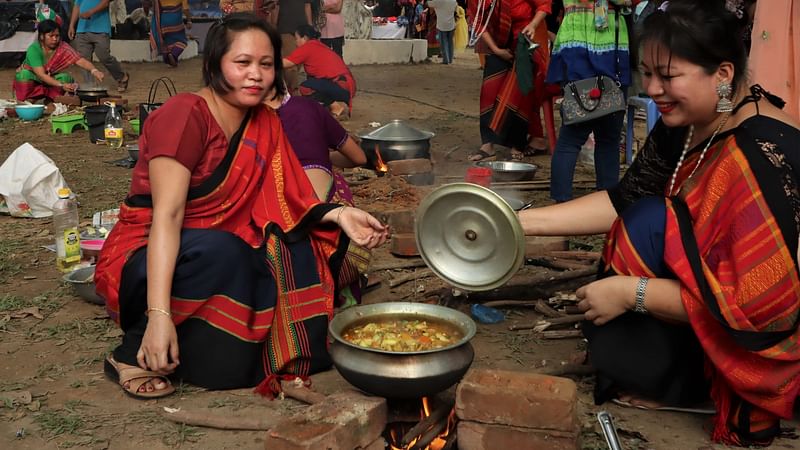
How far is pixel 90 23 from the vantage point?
12195 mm

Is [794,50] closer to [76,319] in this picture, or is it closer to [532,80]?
[532,80]

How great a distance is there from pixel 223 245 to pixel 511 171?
3882 mm

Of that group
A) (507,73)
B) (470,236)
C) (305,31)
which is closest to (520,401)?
(470,236)

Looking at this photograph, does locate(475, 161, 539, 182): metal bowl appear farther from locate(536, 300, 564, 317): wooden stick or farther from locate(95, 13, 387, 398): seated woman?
locate(95, 13, 387, 398): seated woman

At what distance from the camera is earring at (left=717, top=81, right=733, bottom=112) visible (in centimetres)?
276

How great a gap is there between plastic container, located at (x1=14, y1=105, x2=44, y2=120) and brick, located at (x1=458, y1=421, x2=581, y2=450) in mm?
9123

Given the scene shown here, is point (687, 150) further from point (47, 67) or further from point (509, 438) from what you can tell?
point (47, 67)

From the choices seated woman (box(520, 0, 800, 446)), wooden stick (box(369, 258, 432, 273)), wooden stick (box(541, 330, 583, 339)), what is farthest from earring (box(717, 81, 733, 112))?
wooden stick (box(369, 258, 432, 273))

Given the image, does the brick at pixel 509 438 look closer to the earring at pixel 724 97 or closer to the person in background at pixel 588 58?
the earring at pixel 724 97

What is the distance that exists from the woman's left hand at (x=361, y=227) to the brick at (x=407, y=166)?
3065 millimetres

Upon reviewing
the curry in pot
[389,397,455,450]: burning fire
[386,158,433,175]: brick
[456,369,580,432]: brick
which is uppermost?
the curry in pot

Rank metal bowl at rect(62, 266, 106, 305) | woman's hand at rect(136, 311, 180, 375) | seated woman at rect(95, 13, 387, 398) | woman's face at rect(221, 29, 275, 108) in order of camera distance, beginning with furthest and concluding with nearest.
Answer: metal bowl at rect(62, 266, 106, 305) → woman's face at rect(221, 29, 275, 108) → seated woman at rect(95, 13, 387, 398) → woman's hand at rect(136, 311, 180, 375)

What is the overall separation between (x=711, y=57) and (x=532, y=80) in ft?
15.3

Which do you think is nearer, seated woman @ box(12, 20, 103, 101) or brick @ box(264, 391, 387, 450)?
brick @ box(264, 391, 387, 450)
